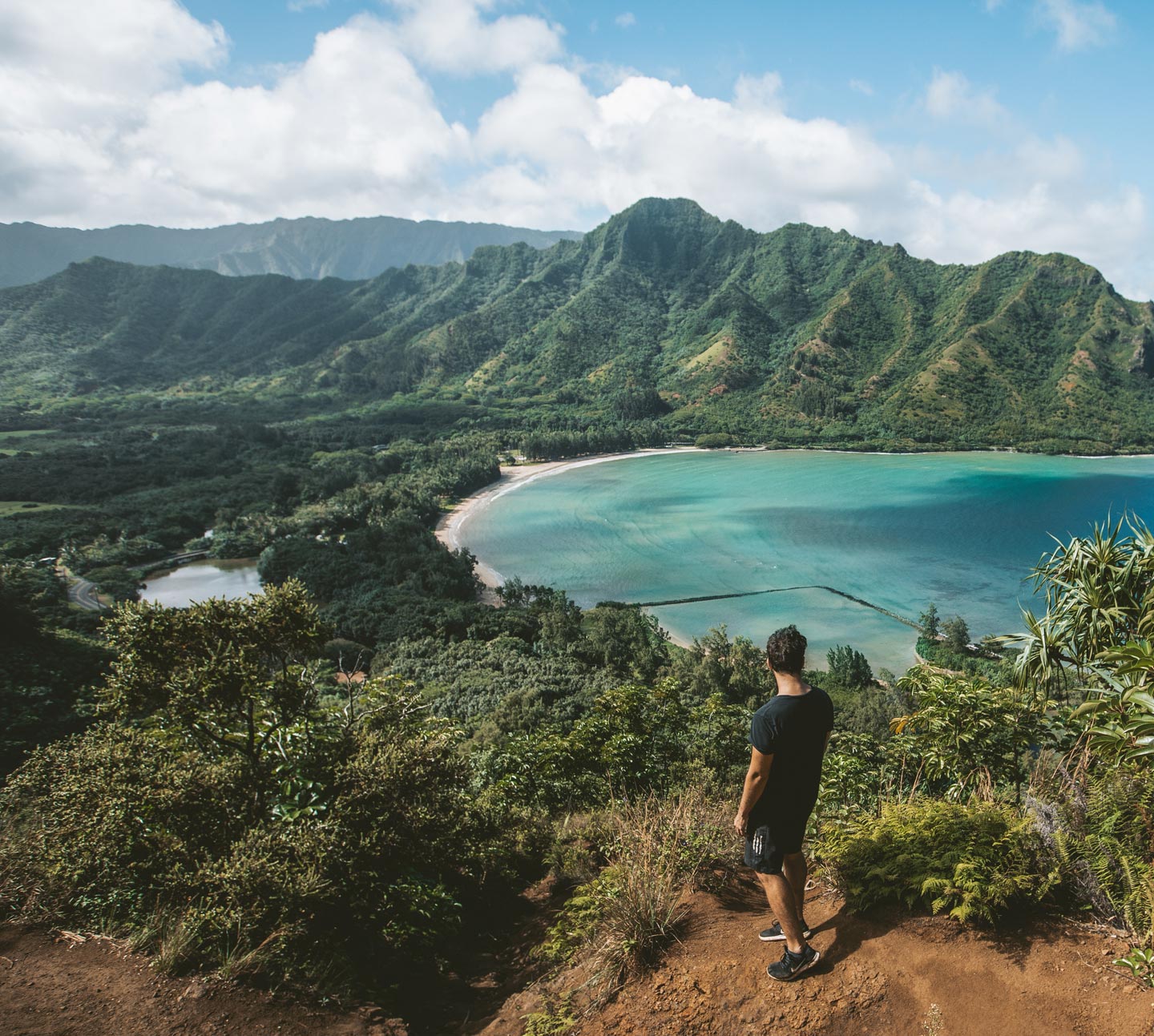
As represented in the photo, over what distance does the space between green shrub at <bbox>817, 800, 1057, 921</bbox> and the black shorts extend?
0.71m

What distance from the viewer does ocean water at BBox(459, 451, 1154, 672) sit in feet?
139

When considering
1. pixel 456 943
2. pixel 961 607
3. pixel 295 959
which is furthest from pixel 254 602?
pixel 961 607

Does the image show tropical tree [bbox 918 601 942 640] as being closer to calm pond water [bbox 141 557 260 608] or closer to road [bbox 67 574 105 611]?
calm pond water [bbox 141 557 260 608]

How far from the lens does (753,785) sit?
362cm

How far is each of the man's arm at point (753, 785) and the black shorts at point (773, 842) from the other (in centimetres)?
10

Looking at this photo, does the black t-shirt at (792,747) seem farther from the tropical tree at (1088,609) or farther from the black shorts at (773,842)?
the tropical tree at (1088,609)

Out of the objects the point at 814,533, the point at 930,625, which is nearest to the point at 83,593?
the point at 930,625

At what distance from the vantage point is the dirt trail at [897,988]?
10.2 ft

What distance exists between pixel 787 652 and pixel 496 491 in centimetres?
7685

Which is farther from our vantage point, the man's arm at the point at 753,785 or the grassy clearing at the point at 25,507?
the grassy clearing at the point at 25,507

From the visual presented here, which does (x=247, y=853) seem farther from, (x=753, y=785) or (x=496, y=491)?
(x=496, y=491)

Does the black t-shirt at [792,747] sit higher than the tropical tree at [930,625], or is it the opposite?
the black t-shirt at [792,747]

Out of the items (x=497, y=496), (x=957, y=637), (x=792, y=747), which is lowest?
(x=957, y=637)

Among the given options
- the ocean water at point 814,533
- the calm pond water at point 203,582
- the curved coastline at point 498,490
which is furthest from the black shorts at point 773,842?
the calm pond water at point 203,582
